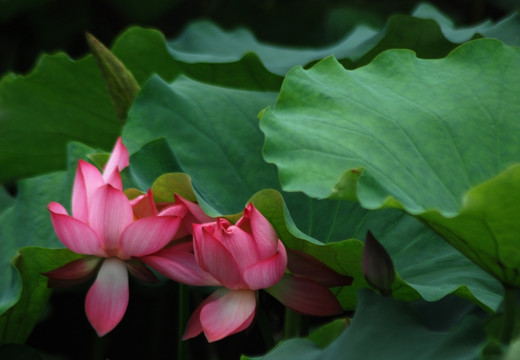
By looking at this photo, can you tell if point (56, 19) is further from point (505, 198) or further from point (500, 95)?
point (505, 198)

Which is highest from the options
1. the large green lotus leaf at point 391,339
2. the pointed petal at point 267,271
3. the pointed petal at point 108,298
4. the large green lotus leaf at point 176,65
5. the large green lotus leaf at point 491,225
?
the large green lotus leaf at point 491,225

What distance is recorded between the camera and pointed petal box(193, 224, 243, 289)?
791 millimetres

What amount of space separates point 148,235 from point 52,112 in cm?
74

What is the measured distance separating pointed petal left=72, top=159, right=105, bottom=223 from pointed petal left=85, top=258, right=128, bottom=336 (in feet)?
0.21

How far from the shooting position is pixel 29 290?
39.4 inches

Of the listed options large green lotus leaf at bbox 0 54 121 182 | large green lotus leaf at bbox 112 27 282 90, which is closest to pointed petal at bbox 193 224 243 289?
large green lotus leaf at bbox 112 27 282 90

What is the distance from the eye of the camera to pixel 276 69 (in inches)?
50.5

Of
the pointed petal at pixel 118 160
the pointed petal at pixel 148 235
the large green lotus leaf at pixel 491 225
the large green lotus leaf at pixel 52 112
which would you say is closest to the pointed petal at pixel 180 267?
the pointed petal at pixel 148 235

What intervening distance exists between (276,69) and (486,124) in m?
0.49

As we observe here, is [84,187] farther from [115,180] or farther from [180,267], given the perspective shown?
[180,267]

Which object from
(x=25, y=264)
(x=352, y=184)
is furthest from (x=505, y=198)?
(x=25, y=264)

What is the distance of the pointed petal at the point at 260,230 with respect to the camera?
797mm

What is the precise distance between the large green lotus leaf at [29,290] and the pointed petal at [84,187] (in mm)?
88

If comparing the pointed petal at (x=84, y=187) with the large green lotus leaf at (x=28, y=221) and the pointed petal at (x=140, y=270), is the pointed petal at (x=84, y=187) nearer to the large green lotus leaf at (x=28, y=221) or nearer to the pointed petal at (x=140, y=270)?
the pointed petal at (x=140, y=270)
